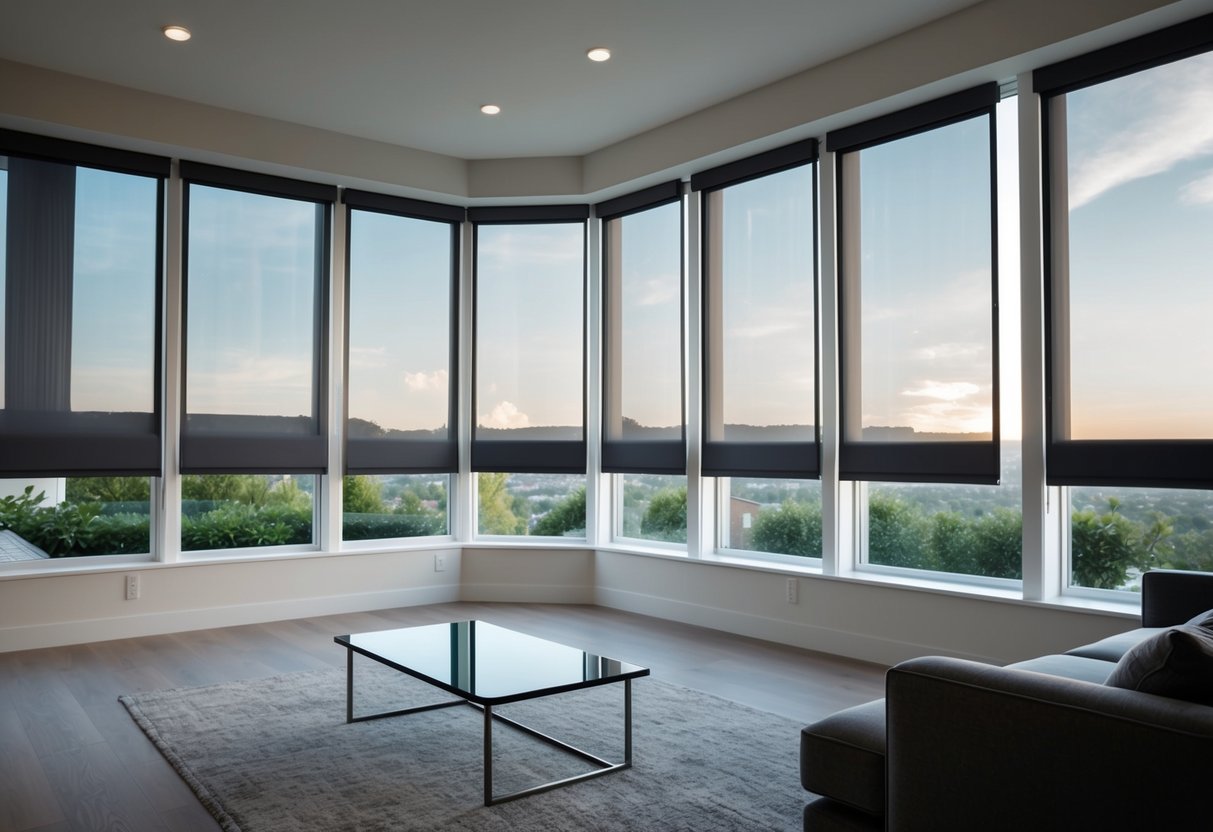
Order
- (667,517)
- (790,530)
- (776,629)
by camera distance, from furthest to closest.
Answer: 1. (667,517)
2. (790,530)
3. (776,629)

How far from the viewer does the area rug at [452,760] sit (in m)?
2.82

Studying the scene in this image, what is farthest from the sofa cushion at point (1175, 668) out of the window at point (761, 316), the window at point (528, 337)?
the window at point (528, 337)

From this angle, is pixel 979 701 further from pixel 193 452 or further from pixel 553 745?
pixel 193 452

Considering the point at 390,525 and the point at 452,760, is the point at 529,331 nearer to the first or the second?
the point at 390,525

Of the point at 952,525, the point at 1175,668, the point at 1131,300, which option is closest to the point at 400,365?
the point at 952,525

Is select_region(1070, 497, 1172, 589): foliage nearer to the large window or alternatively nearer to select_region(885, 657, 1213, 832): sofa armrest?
select_region(885, 657, 1213, 832): sofa armrest

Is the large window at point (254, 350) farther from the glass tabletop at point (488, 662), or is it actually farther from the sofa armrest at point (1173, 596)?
the sofa armrest at point (1173, 596)

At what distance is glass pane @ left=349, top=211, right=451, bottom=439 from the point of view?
6527 mm

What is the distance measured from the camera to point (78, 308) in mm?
5441

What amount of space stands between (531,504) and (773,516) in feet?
6.83

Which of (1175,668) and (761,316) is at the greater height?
(761,316)

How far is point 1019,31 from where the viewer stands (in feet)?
13.6

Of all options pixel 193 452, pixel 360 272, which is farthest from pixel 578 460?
pixel 193 452

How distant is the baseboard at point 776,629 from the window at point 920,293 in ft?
2.89
